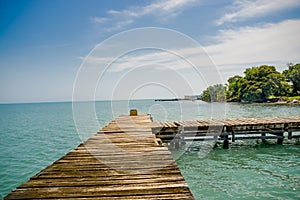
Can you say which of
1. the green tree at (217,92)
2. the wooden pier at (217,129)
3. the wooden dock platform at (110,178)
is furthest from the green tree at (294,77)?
the wooden dock platform at (110,178)

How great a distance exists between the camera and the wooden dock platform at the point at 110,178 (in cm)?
319

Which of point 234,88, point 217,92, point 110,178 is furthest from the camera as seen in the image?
point 217,92

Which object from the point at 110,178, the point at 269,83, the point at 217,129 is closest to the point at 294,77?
the point at 269,83

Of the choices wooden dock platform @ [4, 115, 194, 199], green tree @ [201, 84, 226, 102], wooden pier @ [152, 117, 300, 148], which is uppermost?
green tree @ [201, 84, 226, 102]

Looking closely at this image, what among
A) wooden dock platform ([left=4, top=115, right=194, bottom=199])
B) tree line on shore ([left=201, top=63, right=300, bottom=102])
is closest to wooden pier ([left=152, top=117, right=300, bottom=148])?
Answer: wooden dock platform ([left=4, top=115, right=194, bottom=199])

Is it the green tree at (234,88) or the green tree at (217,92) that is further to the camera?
the green tree at (217,92)

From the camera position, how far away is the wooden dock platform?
319 centimetres

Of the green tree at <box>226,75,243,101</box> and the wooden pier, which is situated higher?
the green tree at <box>226,75,243,101</box>

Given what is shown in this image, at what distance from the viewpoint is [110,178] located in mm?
3840

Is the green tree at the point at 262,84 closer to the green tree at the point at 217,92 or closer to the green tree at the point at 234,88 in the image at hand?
the green tree at the point at 234,88

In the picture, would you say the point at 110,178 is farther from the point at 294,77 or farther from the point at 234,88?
the point at 234,88

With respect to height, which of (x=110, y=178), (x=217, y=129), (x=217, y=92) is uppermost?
(x=217, y=92)

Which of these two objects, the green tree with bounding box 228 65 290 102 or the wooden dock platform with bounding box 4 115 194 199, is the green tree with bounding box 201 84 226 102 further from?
the wooden dock platform with bounding box 4 115 194 199

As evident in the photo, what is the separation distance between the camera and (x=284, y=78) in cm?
7912
